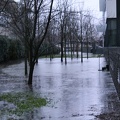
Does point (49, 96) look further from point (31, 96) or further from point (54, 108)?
point (54, 108)

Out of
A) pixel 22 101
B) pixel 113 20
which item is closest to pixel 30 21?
pixel 22 101

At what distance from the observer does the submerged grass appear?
10.3m

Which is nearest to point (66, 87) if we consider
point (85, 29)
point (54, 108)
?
point (54, 108)

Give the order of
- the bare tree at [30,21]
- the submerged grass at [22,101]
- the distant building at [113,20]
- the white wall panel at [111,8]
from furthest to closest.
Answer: the distant building at [113,20]
the white wall panel at [111,8]
the bare tree at [30,21]
the submerged grass at [22,101]

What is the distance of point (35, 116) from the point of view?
940cm

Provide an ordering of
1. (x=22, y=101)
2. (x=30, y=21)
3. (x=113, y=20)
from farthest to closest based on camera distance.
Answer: (x=113, y=20) → (x=30, y=21) → (x=22, y=101)

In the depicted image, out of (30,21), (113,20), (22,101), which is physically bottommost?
(22,101)

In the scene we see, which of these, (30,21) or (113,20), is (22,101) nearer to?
(30,21)

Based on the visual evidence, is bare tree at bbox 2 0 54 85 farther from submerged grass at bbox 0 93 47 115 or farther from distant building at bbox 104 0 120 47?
distant building at bbox 104 0 120 47

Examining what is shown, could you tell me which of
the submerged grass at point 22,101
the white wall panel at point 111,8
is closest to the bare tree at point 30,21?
the submerged grass at point 22,101

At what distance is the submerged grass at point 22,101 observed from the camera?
1033 cm

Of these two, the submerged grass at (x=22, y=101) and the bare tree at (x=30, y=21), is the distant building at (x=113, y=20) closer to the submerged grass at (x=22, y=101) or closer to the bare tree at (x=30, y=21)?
the bare tree at (x=30, y=21)

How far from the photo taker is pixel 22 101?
11781 millimetres

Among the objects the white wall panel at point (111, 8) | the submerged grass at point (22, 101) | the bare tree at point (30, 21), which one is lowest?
the submerged grass at point (22, 101)
